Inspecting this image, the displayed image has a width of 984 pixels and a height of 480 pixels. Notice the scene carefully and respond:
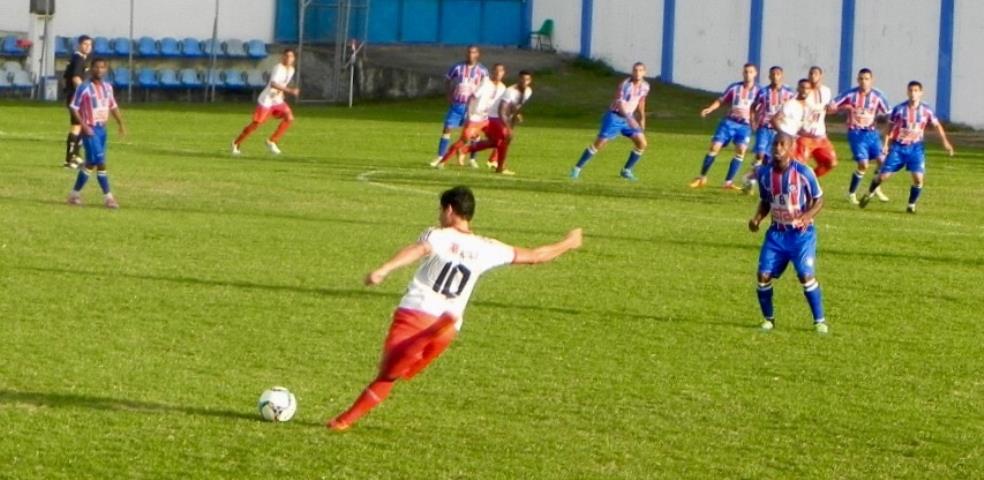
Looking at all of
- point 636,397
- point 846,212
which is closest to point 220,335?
point 636,397

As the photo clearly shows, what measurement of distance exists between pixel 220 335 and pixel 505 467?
488 centimetres

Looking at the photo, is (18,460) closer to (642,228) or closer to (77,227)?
(77,227)

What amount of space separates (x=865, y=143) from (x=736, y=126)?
293 centimetres

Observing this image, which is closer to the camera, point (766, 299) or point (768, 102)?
point (766, 299)

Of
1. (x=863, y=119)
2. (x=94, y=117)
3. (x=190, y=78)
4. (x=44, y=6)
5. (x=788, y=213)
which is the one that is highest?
(x=44, y=6)

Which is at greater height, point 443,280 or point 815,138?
point 815,138

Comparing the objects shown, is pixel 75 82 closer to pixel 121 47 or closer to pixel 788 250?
pixel 788 250

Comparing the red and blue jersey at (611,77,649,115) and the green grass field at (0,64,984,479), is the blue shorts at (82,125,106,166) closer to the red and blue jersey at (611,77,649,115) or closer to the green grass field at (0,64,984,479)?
the green grass field at (0,64,984,479)

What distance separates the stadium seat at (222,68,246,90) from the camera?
5875 cm

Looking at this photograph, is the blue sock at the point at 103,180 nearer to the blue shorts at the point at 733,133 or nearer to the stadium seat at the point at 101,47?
the blue shorts at the point at 733,133

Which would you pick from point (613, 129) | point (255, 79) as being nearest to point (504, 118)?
point (613, 129)

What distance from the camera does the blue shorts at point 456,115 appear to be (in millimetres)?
36781

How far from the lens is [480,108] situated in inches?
1391

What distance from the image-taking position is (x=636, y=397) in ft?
45.6
